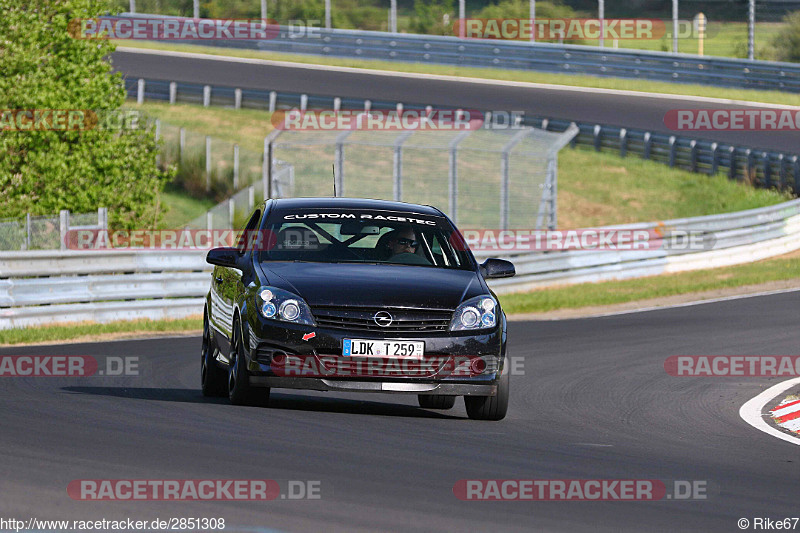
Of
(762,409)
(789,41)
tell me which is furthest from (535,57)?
(762,409)

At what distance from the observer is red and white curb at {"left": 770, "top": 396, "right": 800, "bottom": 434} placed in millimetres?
10648

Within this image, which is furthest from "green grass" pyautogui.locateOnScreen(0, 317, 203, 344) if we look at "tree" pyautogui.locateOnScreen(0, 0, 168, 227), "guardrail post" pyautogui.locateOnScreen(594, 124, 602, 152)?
"guardrail post" pyautogui.locateOnScreen(594, 124, 602, 152)

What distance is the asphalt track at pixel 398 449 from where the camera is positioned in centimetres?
653

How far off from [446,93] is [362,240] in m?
34.8

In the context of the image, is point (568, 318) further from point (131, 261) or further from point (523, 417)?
point (523, 417)

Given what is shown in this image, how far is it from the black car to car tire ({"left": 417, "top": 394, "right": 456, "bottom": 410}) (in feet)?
3.18

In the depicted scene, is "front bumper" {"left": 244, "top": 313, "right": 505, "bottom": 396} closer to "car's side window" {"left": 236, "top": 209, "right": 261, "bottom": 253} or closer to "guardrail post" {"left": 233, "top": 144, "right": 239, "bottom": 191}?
"car's side window" {"left": 236, "top": 209, "right": 261, "bottom": 253}

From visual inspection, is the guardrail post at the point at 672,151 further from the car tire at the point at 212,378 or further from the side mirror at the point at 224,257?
the side mirror at the point at 224,257

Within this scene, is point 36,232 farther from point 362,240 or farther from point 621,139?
point 621,139

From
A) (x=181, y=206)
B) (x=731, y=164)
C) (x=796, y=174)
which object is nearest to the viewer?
(x=181, y=206)

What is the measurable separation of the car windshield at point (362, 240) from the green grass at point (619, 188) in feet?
77.2

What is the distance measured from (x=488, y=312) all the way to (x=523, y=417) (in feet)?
3.77

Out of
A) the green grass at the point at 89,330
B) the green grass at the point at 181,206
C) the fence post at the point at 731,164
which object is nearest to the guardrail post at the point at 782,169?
the fence post at the point at 731,164

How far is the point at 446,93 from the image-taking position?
45562 mm
